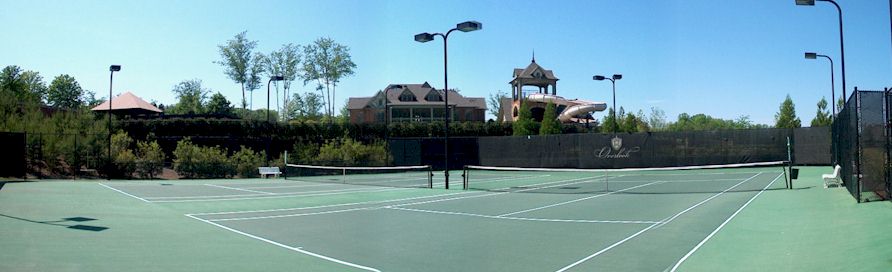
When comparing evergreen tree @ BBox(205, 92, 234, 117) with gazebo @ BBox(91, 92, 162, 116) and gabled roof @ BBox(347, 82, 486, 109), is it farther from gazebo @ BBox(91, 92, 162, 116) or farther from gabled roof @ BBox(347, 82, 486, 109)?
gazebo @ BBox(91, 92, 162, 116)

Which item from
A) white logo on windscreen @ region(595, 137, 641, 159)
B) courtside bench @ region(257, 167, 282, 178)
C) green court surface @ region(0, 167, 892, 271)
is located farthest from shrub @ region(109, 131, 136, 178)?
white logo on windscreen @ region(595, 137, 641, 159)

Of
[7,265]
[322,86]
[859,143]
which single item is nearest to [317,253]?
[7,265]

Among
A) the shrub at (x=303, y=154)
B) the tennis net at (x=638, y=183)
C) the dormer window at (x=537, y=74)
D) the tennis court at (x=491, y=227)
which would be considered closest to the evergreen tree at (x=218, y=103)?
the dormer window at (x=537, y=74)

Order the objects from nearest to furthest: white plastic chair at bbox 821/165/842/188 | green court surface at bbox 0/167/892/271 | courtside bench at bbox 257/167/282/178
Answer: green court surface at bbox 0/167/892/271 → white plastic chair at bbox 821/165/842/188 → courtside bench at bbox 257/167/282/178

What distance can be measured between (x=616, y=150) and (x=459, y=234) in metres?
30.3

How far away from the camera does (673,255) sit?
8.44 m

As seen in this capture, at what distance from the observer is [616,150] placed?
129 feet

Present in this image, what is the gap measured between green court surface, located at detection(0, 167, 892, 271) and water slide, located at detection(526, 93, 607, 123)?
1964 inches

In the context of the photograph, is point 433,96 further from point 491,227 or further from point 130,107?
point 491,227

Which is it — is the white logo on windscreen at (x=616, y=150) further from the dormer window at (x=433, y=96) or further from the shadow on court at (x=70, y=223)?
the dormer window at (x=433, y=96)

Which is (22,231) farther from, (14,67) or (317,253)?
(14,67)

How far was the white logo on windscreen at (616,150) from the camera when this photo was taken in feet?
128

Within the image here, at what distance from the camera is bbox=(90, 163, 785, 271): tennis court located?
8352 millimetres

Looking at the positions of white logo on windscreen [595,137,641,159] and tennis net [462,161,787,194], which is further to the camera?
white logo on windscreen [595,137,641,159]
